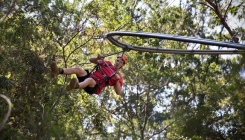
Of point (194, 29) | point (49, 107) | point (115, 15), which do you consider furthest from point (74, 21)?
point (194, 29)

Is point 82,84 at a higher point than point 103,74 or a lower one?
lower

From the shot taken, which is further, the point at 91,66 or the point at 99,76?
the point at 91,66

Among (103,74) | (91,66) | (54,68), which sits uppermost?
(91,66)

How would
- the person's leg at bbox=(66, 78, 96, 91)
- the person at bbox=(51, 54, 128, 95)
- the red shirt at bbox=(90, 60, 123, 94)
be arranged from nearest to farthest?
the person's leg at bbox=(66, 78, 96, 91), the person at bbox=(51, 54, 128, 95), the red shirt at bbox=(90, 60, 123, 94)

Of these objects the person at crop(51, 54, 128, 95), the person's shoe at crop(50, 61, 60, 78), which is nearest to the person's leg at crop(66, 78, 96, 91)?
the person at crop(51, 54, 128, 95)

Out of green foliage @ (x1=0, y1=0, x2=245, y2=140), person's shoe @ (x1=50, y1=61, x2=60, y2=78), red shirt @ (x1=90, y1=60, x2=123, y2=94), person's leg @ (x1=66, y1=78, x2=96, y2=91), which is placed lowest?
person's leg @ (x1=66, y1=78, x2=96, y2=91)

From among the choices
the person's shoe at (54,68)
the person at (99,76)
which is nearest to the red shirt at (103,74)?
the person at (99,76)

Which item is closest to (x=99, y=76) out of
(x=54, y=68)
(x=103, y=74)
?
(x=103, y=74)

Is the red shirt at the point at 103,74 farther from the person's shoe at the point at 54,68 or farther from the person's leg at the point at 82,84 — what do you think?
the person's shoe at the point at 54,68

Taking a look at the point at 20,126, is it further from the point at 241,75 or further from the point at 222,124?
the point at 241,75

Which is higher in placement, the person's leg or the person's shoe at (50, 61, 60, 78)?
the person's shoe at (50, 61, 60, 78)

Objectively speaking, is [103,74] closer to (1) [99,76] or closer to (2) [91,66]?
(1) [99,76]

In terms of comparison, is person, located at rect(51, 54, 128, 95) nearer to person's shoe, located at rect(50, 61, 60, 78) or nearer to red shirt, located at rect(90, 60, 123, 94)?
red shirt, located at rect(90, 60, 123, 94)

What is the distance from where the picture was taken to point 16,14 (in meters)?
6.86
